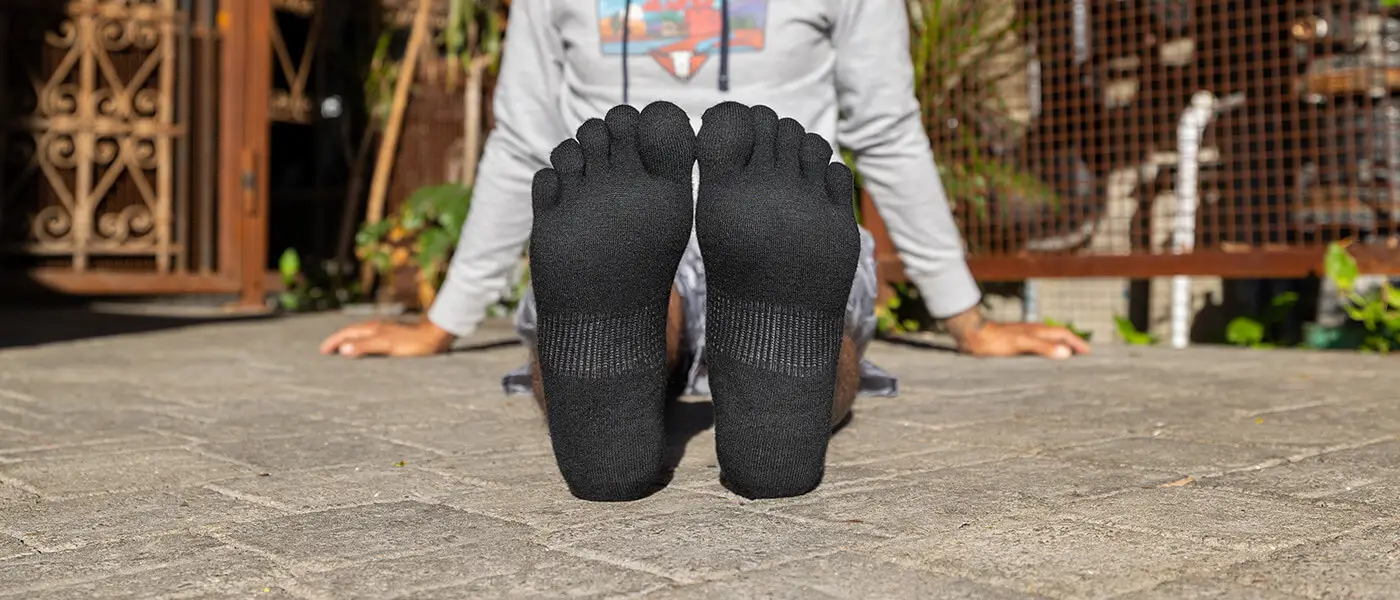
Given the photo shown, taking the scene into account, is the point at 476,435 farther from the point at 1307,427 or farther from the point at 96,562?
the point at 1307,427

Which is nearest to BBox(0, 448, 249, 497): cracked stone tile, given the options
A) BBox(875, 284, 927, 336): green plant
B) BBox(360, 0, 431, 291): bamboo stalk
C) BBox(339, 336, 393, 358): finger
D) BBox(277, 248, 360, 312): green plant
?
BBox(339, 336, 393, 358): finger

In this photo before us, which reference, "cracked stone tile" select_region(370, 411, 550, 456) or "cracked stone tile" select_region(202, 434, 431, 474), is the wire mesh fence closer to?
"cracked stone tile" select_region(370, 411, 550, 456)

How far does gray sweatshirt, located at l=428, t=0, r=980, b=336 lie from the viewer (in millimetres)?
2164

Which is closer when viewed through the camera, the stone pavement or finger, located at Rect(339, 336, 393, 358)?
the stone pavement

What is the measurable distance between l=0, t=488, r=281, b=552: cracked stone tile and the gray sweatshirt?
922 millimetres

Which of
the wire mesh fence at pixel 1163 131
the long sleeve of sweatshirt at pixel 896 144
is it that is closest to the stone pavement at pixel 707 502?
the long sleeve of sweatshirt at pixel 896 144

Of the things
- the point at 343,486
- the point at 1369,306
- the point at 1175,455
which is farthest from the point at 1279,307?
the point at 343,486

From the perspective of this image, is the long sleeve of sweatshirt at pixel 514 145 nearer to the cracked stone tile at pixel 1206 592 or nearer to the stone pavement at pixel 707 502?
the stone pavement at pixel 707 502

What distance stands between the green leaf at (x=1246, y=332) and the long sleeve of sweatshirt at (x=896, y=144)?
173cm

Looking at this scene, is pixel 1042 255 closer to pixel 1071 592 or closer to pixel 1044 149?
pixel 1044 149

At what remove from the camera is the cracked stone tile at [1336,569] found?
1150mm

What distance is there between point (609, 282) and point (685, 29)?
78cm

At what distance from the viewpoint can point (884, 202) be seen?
8.43 feet

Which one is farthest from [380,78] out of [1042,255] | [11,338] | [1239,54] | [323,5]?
[1239,54]
